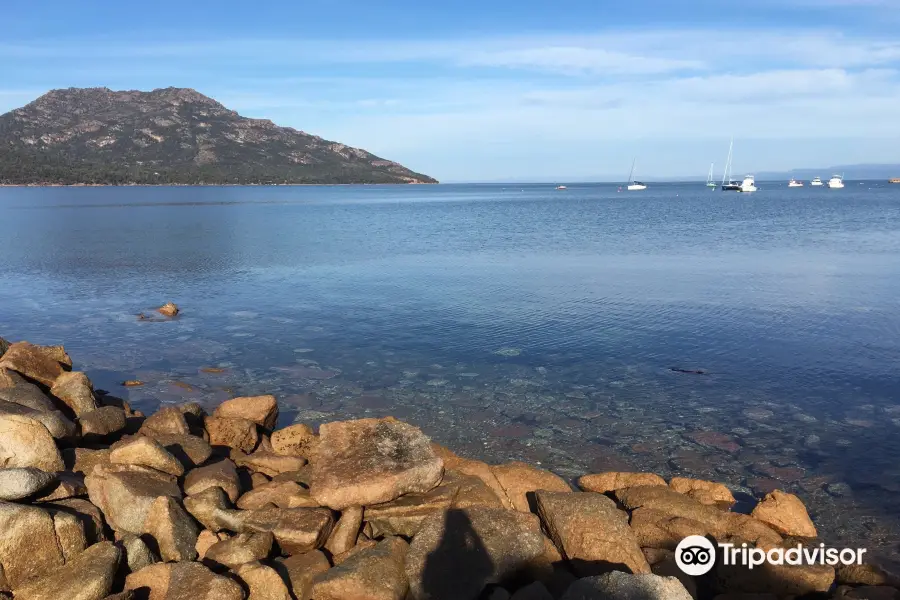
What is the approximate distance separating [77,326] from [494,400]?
56.0 ft

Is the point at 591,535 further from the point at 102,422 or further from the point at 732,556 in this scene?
the point at 102,422

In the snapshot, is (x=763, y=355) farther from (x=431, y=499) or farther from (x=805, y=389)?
(x=431, y=499)

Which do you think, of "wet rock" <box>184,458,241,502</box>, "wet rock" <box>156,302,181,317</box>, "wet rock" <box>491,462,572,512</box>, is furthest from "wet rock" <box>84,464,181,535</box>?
"wet rock" <box>156,302,181,317</box>

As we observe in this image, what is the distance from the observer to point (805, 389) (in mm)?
17266

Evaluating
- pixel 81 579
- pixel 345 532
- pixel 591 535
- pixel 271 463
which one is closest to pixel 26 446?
pixel 81 579

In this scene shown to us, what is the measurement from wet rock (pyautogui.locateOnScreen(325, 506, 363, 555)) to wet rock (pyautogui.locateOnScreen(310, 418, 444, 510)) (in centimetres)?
27

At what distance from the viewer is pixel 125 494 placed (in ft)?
30.7

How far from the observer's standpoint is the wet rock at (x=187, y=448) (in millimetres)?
11477

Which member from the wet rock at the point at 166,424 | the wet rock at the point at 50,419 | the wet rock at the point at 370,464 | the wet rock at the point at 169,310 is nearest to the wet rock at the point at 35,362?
the wet rock at the point at 50,419

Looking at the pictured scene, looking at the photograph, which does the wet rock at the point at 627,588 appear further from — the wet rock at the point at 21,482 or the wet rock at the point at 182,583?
the wet rock at the point at 21,482

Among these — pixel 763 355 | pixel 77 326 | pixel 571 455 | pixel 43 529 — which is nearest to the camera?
pixel 43 529

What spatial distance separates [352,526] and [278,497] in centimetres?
159

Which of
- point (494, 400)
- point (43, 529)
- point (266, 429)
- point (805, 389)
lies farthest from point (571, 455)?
point (43, 529)

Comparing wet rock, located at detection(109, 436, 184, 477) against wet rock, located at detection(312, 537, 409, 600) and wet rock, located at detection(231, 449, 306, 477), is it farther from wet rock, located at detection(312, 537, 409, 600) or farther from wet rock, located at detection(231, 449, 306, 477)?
wet rock, located at detection(312, 537, 409, 600)
